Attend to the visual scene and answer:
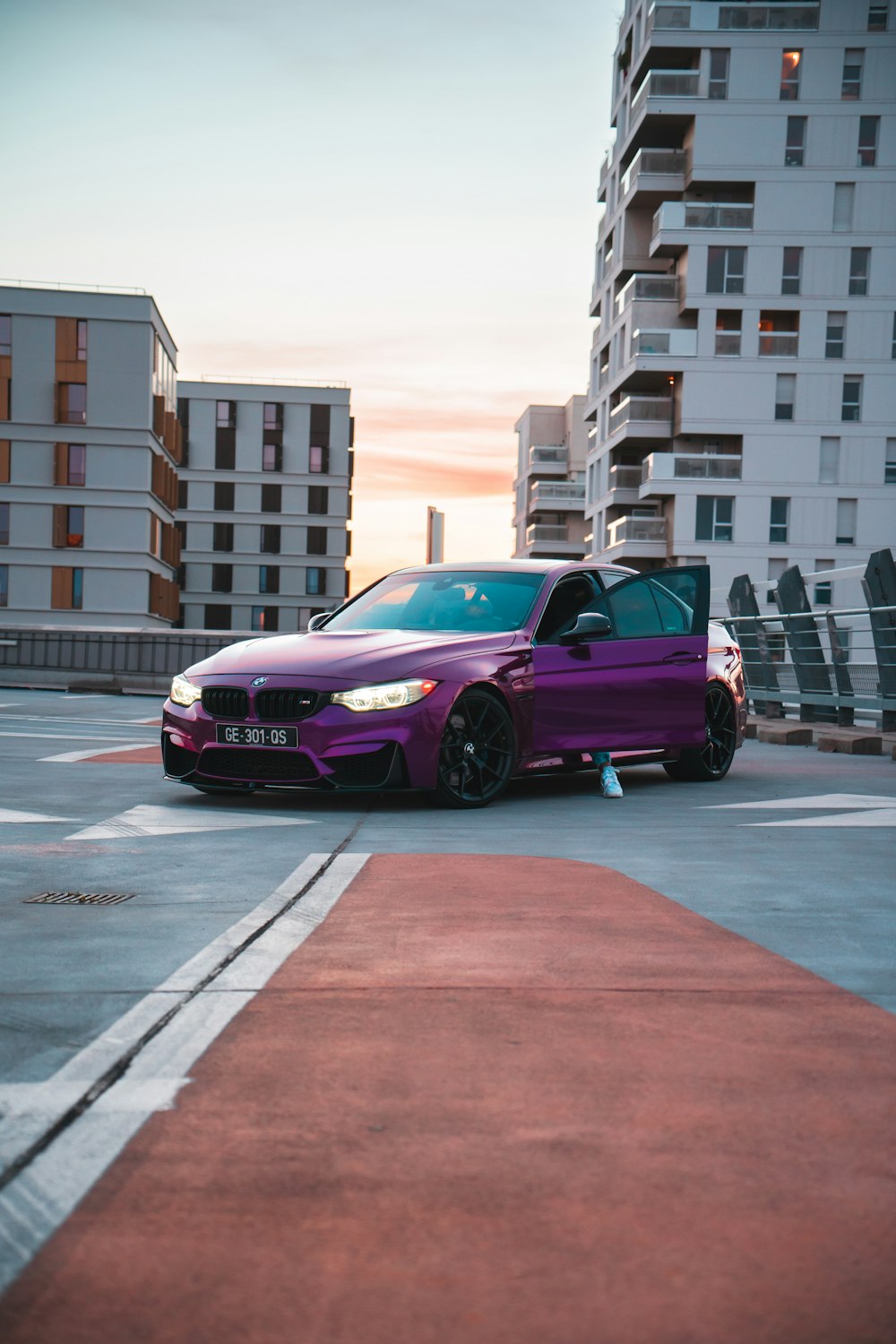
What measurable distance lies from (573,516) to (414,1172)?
4112 inches

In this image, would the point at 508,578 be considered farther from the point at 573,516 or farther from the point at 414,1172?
the point at 573,516

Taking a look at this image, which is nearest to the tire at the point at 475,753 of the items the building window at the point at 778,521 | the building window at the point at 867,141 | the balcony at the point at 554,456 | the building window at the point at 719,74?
the building window at the point at 778,521

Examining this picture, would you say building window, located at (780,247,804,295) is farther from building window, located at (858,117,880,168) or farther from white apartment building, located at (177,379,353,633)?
white apartment building, located at (177,379,353,633)

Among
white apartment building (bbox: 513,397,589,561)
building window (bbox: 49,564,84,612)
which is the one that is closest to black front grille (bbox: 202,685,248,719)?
building window (bbox: 49,564,84,612)

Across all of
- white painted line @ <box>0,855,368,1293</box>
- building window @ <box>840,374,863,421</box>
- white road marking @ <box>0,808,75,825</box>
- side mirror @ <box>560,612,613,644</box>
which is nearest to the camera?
white painted line @ <box>0,855,368,1293</box>

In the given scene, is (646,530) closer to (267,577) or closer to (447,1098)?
(267,577)

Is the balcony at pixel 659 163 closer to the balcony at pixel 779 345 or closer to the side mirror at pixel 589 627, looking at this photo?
the balcony at pixel 779 345

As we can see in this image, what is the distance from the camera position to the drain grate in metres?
5.59

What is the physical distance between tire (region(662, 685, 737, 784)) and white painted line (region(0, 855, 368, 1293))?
755cm

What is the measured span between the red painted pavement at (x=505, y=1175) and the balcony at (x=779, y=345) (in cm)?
5809

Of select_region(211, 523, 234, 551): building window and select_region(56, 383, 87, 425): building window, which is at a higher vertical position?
select_region(56, 383, 87, 425): building window

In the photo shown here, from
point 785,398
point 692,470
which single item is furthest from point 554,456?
point 692,470

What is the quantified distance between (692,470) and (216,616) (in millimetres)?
46167

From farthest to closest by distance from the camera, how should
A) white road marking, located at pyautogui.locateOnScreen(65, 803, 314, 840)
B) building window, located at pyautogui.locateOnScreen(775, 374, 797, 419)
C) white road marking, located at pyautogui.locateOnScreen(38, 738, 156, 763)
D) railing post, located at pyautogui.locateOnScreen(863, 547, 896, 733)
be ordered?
1. building window, located at pyautogui.locateOnScreen(775, 374, 797, 419)
2. railing post, located at pyautogui.locateOnScreen(863, 547, 896, 733)
3. white road marking, located at pyautogui.locateOnScreen(38, 738, 156, 763)
4. white road marking, located at pyautogui.locateOnScreen(65, 803, 314, 840)
